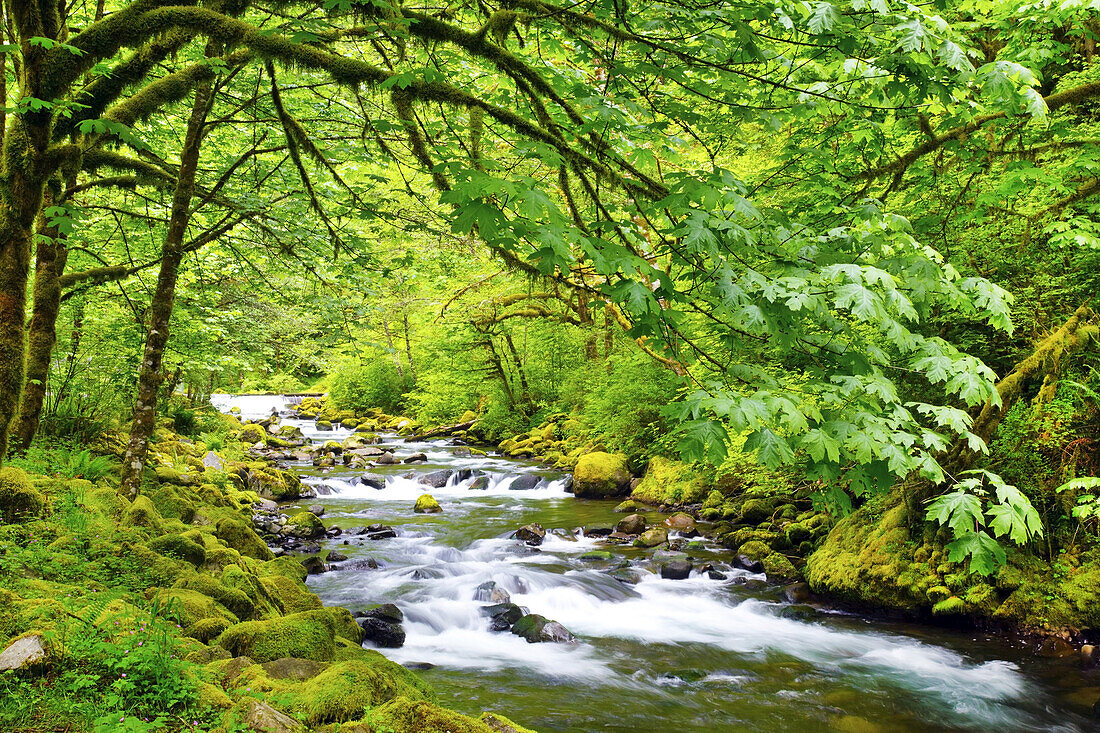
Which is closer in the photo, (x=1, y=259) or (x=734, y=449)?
(x=1, y=259)

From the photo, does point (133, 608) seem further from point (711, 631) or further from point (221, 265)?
point (221, 265)

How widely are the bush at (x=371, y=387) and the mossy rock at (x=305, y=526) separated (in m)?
20.9

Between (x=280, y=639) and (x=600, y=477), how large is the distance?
431 inches

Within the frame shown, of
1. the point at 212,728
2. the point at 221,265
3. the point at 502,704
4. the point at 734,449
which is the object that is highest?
the point at 221,265

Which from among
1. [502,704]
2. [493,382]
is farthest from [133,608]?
[493,382]

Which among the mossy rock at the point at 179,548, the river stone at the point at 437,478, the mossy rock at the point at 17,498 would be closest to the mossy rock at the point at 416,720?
the mossy rock at the point at 179,548

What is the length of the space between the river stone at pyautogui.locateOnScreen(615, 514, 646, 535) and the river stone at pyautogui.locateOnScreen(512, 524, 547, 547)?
1473 mm

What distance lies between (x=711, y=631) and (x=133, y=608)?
6.57m

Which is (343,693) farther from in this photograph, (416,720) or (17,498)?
(17,498)

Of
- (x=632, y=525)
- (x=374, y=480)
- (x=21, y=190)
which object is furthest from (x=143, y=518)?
(x=374, y=480)

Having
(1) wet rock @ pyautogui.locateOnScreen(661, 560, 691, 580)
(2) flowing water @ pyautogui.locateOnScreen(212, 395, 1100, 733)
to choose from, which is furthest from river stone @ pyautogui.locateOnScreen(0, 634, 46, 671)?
(1) wet rock @ pyautogui.locateOnScreen(661, 560, 691, 580)

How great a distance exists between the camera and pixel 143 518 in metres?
6.06

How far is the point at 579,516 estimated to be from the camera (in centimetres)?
1318

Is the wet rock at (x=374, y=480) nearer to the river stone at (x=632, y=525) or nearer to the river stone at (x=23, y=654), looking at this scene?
the river stone at (x=632, y=525)
